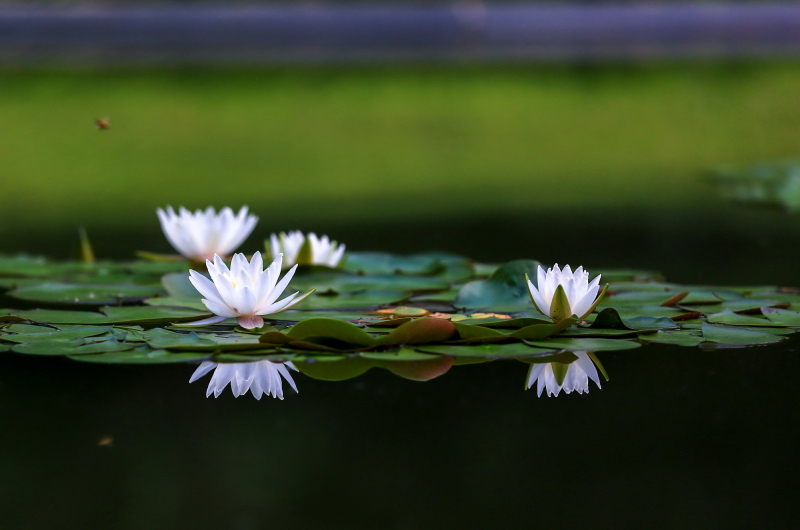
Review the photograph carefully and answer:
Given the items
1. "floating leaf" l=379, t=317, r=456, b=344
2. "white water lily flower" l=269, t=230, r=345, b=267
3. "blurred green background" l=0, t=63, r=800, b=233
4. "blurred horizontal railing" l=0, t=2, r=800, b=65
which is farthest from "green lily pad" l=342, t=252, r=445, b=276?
"blurred horizontal railing" l=0, t=2, r=800, b=65

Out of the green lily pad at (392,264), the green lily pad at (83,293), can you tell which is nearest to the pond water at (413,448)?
the green lily pad at (83,293)

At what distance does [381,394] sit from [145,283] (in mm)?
836

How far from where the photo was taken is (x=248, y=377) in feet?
3.70

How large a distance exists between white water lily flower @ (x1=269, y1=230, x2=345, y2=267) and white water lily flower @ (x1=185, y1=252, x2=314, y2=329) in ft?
1.21

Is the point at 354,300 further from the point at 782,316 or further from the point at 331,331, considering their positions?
the point at 782,316

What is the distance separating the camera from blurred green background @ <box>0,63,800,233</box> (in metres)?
3.86

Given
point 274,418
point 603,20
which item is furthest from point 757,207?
point 603,20

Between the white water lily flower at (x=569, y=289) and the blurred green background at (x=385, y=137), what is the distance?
2061 mm

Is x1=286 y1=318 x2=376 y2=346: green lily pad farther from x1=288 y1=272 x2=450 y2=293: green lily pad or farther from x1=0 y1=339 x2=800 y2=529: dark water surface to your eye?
x1=288 y1=272 x2=450 y2=293: green lily pad

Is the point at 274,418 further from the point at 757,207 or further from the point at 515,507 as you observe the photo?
the point at 757,207

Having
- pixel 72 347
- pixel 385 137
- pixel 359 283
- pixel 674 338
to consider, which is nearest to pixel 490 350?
pixel 674 338

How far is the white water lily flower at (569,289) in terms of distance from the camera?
1245mm

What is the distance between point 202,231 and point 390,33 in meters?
5.19

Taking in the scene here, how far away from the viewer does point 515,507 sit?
772 millimetres
